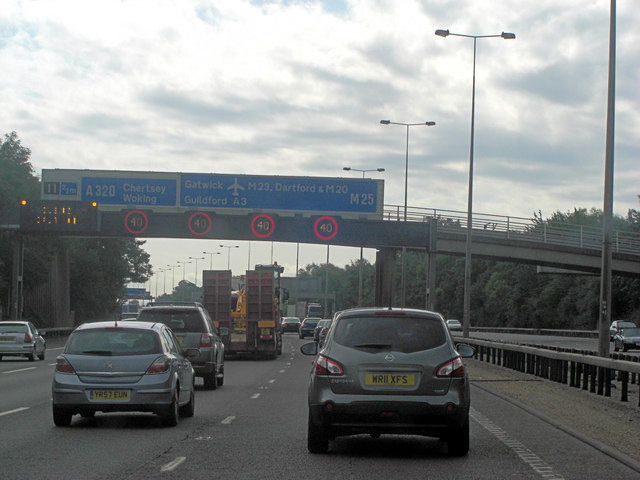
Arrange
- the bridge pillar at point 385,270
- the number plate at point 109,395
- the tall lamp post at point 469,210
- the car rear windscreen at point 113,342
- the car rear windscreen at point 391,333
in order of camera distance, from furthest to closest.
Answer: the bridge pillar at point 385,270, the tall lamp post at point 469,210, the car rear windscreen at point 113,342, the number plate at point 109,395, the car rear windscreen at point 391,333

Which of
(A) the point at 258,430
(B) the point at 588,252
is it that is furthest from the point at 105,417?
(B) the point at 588,252

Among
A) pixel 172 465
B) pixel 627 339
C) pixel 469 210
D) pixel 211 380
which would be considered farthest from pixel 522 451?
pixel 627 339

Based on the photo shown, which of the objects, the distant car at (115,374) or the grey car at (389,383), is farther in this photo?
the distant car at (115,374)

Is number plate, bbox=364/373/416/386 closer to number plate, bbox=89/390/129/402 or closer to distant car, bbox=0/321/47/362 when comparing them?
number plate, bbox=89/390/129/402

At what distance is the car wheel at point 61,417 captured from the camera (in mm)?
13586

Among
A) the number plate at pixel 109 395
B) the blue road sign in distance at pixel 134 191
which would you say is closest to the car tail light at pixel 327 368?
the number plate at pixel 109 395

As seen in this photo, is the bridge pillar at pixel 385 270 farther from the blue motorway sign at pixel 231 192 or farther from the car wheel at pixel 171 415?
the car wheel at pixel 171 415

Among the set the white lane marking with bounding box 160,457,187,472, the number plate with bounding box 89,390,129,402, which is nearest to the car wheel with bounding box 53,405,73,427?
the number plate with bounding box 89,390,129,402

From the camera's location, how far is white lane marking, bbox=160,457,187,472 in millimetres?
9836

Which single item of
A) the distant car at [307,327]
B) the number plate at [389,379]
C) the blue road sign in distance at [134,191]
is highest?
the blue road sign in distance at [134,191]

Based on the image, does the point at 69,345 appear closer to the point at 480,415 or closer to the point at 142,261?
the point at 480,415

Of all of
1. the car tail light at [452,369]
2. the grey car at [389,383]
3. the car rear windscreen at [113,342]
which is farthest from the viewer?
the car rear windscreen at [113,342]

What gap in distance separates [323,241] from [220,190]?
20.4ft

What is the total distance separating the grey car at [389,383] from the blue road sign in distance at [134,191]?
35.4m
